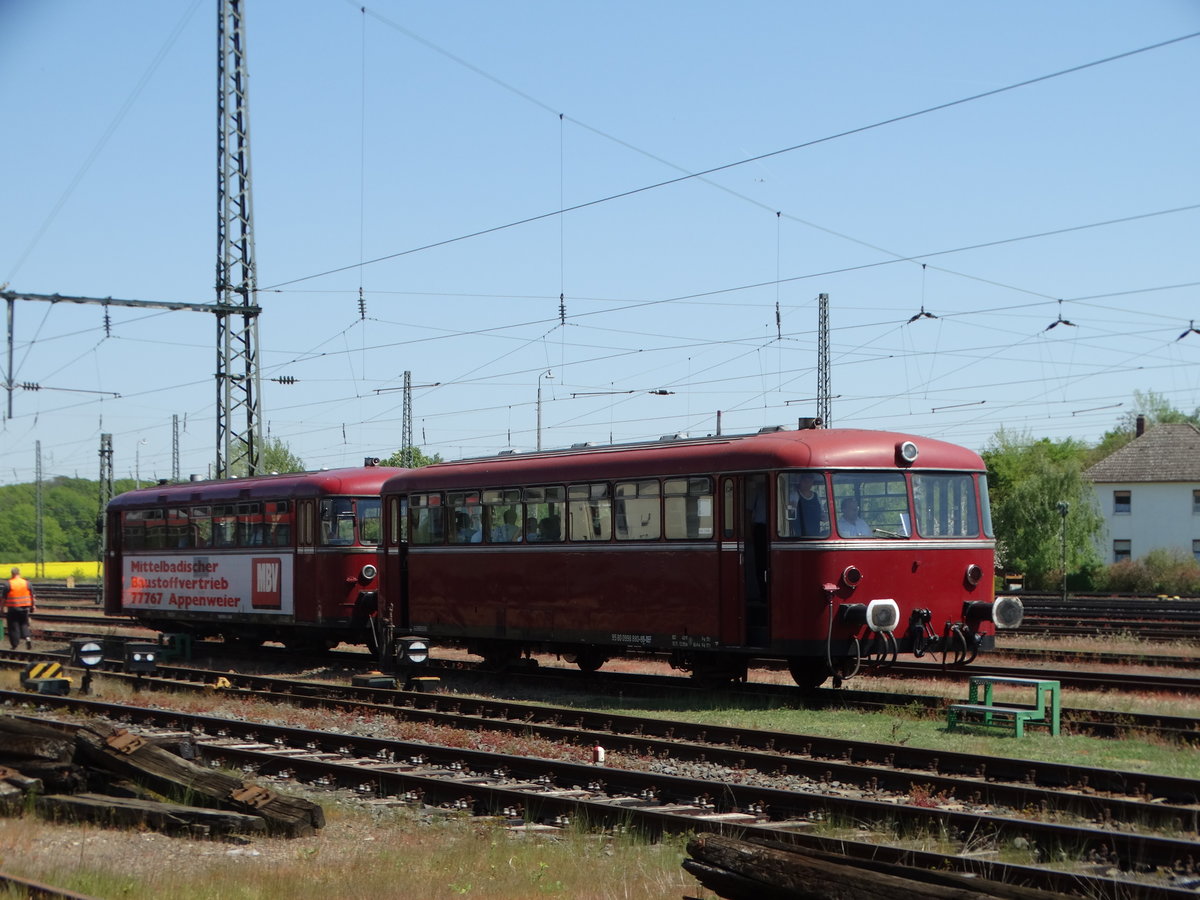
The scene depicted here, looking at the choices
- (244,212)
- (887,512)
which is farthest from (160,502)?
(887,512)

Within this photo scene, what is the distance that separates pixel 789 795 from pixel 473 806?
2.66 meters

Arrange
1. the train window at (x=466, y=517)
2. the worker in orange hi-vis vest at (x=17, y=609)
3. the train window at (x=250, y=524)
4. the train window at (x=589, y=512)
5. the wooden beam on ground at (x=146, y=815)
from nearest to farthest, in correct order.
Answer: the wooden beam on ground at (x=146, y=815) → the train window at (x=589, y=512) → the train window at (x=466, y=517) → the train window at (x=250, y=524) → the worker in orange hi-vis vest at (x=17, y=609)

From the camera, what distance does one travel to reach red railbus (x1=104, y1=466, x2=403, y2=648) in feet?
75.9

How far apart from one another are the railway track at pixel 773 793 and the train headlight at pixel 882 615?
280cm

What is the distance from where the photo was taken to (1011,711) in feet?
44.9

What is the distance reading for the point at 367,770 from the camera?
12.1 meters

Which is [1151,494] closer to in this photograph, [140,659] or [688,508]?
[688,508]

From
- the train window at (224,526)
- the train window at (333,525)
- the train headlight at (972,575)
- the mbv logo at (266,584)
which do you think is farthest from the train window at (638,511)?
the train window at (224,526)

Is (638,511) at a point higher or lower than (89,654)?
higher

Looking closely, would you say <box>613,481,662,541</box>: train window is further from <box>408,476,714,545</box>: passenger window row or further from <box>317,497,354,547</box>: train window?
<box>317,497,354,547</box>: train window

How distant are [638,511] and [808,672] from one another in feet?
9.89

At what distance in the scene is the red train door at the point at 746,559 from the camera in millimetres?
16234

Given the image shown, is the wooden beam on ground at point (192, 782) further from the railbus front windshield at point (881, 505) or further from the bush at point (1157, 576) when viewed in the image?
the bush at point (1157, 576)

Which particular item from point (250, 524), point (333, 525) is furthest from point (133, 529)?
point (333, 525)
